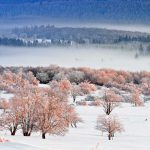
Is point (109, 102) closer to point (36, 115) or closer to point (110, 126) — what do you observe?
point (110, 126)

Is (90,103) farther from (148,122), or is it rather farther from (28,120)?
(28,120)

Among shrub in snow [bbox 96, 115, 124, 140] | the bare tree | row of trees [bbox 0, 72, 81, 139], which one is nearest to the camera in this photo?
row of trees [bbox 0, 72, 81, 139]

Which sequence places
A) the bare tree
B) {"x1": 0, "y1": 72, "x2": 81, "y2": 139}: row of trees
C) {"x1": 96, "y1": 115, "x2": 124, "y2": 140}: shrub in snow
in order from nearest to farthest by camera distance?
{"x1": 0, "y1": 72, "x2": 81, "y2": 139}: row of trees < {"x1": 96, "y1": 115, "x2": 124, "y2": 140}: shrub in snow < the bare tree

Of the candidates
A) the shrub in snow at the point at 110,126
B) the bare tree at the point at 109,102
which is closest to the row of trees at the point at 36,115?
the shrub in snow at the point at 110,126

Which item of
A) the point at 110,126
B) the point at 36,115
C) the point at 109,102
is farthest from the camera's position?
the point at 109,102

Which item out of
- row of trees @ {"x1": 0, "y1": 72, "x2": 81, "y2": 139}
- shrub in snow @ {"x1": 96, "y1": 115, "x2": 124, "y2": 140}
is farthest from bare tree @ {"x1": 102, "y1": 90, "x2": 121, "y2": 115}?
row of trees @ {"x1": 0, "y1": 72, "x2": 81, "y2": 139}

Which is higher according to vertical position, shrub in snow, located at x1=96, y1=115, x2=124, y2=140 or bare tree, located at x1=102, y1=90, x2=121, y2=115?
bare tree, located at x1=102, y1=90, x2=121, y2=115

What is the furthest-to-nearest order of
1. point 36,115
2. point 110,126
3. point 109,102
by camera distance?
1. point 109,102
2. point 110,126
3. point 36,115

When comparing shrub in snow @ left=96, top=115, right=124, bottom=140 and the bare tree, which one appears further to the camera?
the bare tree

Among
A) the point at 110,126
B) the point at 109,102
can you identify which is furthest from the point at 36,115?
the point at 109,102

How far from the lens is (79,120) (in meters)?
88.8

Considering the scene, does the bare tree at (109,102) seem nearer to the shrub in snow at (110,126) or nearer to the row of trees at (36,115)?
the shrub in snow at (110,126)

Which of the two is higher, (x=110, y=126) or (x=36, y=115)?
(x=36, y=115)

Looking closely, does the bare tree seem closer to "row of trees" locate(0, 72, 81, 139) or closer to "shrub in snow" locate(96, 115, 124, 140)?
"shrub in snow" locate(96, 115, 124, 140)
